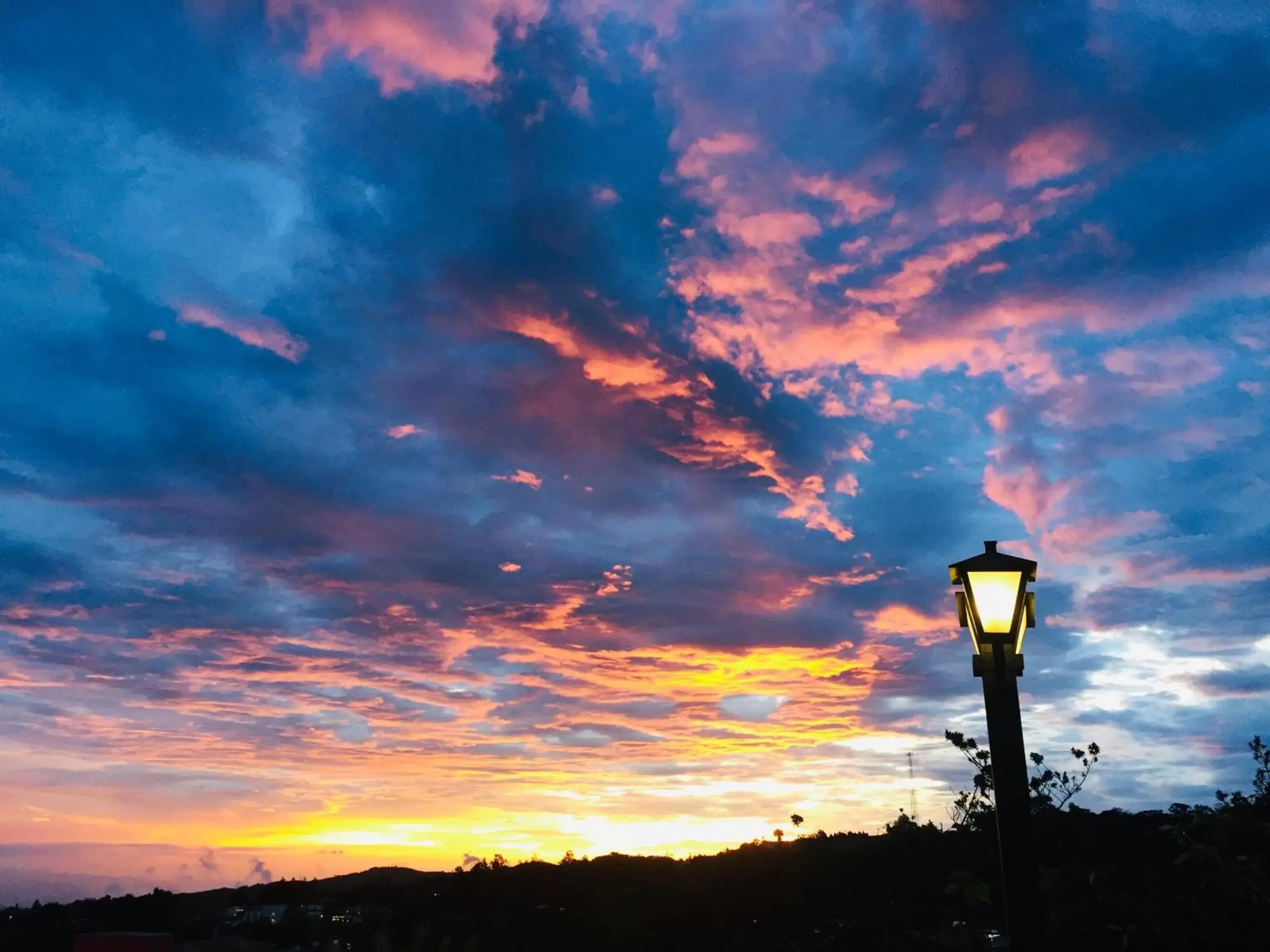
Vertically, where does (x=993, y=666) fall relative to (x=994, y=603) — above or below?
below

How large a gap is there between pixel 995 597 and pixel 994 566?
0.74 ft

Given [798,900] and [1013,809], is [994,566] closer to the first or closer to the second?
[1013,809]

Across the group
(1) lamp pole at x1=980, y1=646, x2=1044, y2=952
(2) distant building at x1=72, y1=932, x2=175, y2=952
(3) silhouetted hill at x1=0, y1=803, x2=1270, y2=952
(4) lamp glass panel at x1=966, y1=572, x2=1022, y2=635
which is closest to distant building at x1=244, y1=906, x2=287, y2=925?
(3) silhouetted hill at x1=0, y1=803, x2=1270, y2=952

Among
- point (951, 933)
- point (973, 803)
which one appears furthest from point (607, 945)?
point (973, 803)

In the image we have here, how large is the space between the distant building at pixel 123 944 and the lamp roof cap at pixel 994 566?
41.4ft

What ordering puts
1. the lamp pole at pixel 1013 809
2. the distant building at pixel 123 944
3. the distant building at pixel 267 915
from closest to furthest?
the lamp pole at pixel 1013 809, the distant building at pixel 123 944, the distant building at pixel 267 915

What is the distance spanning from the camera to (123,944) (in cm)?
1364

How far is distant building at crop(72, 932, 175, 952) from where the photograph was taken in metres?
13.5

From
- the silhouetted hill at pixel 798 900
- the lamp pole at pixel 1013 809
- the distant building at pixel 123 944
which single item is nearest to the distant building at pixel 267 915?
the silhouetted hill at pixel 798 900

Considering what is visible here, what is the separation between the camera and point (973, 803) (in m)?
17.2

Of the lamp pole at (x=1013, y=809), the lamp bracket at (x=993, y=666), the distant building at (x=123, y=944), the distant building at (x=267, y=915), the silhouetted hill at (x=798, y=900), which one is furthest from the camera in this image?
the distant building at (x=267, y=915)

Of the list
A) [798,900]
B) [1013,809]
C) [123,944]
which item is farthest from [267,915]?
[1013,809]

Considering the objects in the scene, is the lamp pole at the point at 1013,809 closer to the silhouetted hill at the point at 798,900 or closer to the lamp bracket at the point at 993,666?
the lamp bracket at the point at 993,666

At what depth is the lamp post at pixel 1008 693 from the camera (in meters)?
6.21
